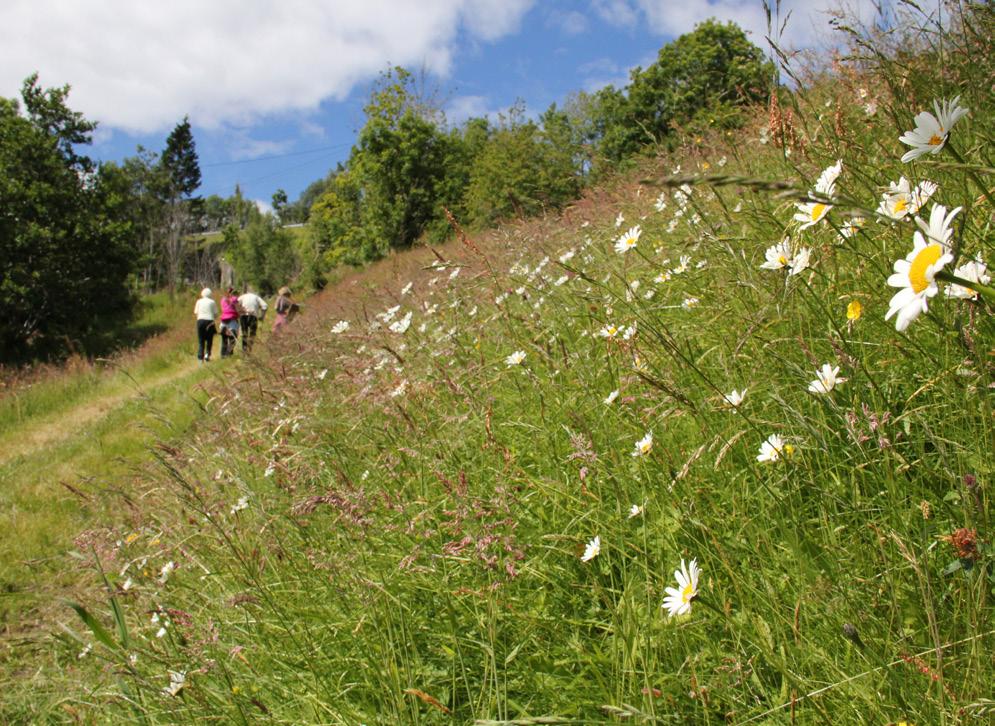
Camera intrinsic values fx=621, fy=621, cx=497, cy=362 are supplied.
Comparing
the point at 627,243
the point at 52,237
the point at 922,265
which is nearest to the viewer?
the point at 922,265

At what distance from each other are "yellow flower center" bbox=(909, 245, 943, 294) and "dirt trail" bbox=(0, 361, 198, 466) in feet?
31.3

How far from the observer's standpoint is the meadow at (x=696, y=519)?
976 millimetres

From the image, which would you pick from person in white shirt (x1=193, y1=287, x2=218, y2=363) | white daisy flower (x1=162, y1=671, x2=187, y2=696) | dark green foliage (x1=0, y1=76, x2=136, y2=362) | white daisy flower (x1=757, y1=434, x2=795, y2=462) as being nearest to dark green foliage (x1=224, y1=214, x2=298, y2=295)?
dark green foliage (x1=0, y1=76, x2=136, y2=362)

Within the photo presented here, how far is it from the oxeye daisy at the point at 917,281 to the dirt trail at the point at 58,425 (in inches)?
375

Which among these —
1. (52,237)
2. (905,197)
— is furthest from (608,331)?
(52,237)

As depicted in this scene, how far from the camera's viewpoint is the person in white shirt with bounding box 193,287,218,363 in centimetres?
1309

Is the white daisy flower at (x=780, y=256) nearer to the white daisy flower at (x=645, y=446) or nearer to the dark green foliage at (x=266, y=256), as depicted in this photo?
the white daisy flower at (x=645, y=446)

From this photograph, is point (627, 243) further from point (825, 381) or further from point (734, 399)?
point (825, 381)

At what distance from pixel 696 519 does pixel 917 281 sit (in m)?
0.66

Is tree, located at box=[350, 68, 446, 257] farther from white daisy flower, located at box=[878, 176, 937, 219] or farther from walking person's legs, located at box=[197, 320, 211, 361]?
white daisy flower, located at box=[878, 176, 937, 219]

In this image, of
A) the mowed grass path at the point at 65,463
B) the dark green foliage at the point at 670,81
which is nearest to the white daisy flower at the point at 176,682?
the mowed grass path at the point at 65,463

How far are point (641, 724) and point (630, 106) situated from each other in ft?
81.2

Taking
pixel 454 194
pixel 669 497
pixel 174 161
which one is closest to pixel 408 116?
pixel 454 194

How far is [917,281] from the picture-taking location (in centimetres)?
75
